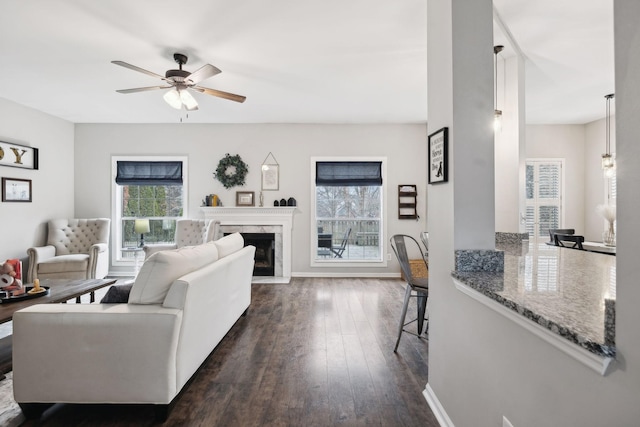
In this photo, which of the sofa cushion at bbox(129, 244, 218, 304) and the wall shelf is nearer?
the sofa cushion at bbox(129, 244, 218, 304)

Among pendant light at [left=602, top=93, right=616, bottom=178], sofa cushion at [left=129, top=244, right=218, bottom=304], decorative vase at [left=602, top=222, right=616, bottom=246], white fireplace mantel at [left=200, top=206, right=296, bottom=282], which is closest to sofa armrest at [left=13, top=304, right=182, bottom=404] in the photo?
sofa cushion at [left=129, top=244, right=218, bottom=304]

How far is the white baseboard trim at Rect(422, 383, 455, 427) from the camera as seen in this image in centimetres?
178

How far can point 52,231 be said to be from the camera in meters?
5.10

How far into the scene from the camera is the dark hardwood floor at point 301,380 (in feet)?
6.22

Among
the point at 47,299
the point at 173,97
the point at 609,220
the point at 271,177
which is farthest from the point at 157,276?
the point at 609,220

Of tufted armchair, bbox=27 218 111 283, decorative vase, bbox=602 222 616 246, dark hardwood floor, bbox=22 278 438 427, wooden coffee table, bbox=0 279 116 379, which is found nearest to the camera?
dark hardwood floor, bbox=22 278 438 427

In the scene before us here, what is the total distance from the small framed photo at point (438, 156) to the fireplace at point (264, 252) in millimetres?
4129

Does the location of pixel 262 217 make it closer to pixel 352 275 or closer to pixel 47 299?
pixel 352 275

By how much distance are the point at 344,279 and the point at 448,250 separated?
4.03 metres

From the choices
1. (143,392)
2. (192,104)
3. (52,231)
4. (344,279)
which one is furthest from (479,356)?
(52,231)

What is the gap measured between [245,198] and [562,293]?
202 inches

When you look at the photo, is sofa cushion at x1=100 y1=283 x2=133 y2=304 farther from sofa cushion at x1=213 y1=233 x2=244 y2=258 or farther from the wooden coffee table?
sofa cushion at x1=213 y1=233 x2=244 y2=258

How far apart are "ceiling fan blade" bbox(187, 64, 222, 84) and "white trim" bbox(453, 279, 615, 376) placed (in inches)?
108

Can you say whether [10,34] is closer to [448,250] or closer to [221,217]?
[221,217]
